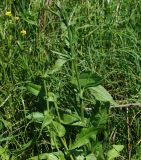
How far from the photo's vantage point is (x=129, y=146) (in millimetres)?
2123

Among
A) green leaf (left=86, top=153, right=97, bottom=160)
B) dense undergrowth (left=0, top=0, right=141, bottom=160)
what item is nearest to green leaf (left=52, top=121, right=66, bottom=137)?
dense undergrowth (left=0, top=0, right=141, bottom=160)

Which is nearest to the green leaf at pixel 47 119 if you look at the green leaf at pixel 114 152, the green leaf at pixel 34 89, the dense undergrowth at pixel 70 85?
the dense undergrowth at pixel 70 85

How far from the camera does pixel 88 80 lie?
189cm

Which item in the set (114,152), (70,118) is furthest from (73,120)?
(114,152)

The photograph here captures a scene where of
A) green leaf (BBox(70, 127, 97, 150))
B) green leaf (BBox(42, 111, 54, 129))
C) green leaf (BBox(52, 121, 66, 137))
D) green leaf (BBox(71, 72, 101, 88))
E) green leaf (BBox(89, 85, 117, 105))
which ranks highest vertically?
green leaf (BBox(71, 72, 101, 88))

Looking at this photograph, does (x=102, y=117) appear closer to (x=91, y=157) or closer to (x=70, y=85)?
(x=91, y=157)

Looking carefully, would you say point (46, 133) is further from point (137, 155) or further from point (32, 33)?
point (32, 33)

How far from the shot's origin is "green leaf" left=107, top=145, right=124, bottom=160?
80.7 inches

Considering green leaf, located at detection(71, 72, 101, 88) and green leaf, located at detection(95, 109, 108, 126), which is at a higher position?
green leaf, located at detection(71, 72, 101, 88)

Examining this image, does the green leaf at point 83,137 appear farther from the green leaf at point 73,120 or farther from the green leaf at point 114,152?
the green leaf at point 114,152

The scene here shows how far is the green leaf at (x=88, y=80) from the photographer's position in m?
1.87

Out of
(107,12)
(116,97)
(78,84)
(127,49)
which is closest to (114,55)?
(127,49)

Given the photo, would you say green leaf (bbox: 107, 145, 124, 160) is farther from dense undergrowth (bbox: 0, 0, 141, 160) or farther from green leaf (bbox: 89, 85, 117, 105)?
green leaf (bbox: 89, 85, 117, 105)

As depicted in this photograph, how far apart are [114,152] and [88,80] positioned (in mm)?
382
